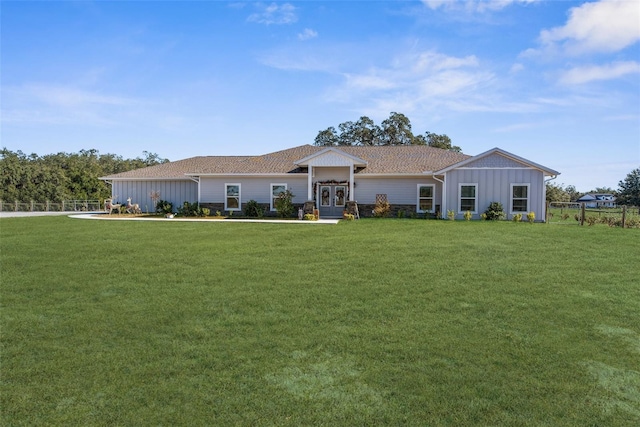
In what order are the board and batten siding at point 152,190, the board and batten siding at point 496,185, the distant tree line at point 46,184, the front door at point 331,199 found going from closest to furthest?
1. the board and batten siding at point 496,185
2. the front door at point 331,199
3. the board and batten siding at point 152,190
4. the distant tree line at point 46,184

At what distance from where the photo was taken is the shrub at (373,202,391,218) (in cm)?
2195

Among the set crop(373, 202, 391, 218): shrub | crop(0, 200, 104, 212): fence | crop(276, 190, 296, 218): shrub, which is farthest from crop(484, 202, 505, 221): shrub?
crop(0, 200, 104, 212): fence

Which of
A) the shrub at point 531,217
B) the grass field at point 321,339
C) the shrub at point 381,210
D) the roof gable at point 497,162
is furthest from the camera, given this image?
the shrub at point 381,210

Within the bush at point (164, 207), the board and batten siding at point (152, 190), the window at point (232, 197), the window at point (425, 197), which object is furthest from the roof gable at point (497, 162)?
the bush at point (164, 207)

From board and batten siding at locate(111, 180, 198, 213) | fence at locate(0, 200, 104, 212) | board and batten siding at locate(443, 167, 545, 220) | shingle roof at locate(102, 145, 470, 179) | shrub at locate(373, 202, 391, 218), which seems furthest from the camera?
fence at locate(0, 200, 104, 212)

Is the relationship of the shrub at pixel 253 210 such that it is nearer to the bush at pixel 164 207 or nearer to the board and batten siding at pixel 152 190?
the board and batten siding at pixel 152 190

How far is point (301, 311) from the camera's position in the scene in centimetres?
609

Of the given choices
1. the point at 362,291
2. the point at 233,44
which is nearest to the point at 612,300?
the point at 362,291

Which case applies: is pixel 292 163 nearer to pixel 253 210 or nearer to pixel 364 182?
pixel 253 210

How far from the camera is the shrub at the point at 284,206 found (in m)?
22.2

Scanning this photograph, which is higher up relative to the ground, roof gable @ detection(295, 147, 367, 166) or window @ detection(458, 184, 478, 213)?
roof gable @ detection(295, 147, 367, 166)

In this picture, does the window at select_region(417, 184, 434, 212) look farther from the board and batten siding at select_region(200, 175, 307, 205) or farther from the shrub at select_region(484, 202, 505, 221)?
the board and batten siding at select_region(200, 175, 307, 205)

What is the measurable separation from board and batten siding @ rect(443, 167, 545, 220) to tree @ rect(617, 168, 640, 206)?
146 ft

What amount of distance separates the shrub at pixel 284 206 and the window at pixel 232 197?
2973mm
